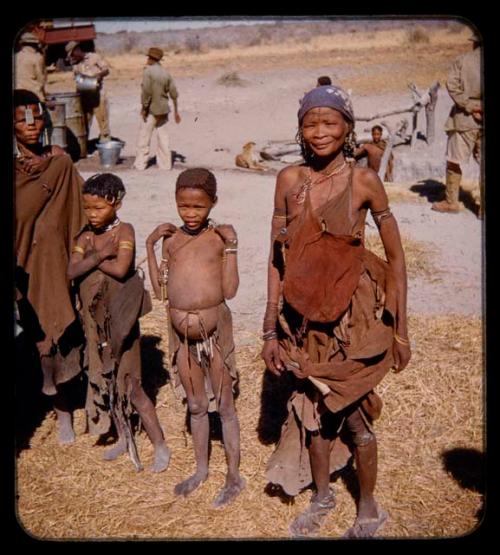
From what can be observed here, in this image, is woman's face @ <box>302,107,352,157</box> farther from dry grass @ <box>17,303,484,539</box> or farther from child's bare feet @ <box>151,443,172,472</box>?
child's bare feet @ <box>151,443,172,472</box>

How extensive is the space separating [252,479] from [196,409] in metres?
0.58

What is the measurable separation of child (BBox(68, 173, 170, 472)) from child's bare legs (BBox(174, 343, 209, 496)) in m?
0.29

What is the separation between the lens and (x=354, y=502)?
3564mm

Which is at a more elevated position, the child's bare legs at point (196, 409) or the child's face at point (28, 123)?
the child's face at point (28, 123)

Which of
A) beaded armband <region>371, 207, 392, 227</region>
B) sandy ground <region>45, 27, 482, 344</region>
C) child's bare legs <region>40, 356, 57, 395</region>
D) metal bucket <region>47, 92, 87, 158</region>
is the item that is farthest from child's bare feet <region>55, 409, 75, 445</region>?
metal bucket <region>47, 92, 87, 158</region>

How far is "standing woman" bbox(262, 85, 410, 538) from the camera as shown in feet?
9.48

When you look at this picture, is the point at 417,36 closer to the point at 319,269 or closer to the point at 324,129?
the point at 324,129

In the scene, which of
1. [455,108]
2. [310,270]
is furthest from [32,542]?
[455,108]

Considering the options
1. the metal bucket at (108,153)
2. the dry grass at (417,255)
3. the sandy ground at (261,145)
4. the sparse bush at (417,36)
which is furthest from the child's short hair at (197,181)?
the sparse bush at (417,36)

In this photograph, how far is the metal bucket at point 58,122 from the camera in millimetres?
11352

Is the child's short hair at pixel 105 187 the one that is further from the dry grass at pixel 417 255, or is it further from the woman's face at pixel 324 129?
the dry grass at pixel 417 255

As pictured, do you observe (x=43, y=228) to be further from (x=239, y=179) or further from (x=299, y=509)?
(x=239, y=179)

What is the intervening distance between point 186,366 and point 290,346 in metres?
0.67

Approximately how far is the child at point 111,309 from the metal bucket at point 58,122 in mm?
8339
